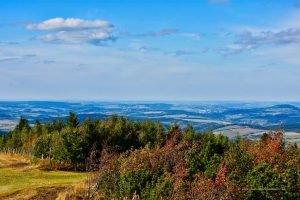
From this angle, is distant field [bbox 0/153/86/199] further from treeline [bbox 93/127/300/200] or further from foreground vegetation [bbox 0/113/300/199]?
treeline [bbox 93/127/300/200]

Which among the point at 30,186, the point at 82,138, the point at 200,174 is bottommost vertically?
the point at 30,186

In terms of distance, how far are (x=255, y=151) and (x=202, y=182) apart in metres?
7.66

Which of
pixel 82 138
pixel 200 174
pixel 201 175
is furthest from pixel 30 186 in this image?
pixel 82 138

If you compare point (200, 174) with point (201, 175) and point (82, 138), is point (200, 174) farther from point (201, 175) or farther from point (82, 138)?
point (82, 138)

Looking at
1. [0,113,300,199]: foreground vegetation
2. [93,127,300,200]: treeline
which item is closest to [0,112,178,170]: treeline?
[0,113,300,199]: foreground vegetation

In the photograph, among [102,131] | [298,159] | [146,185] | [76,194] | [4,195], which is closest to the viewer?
[146,185]

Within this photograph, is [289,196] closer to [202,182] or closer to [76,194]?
[202,182]

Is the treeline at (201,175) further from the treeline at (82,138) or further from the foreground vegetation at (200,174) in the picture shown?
the treeline at (82,138)

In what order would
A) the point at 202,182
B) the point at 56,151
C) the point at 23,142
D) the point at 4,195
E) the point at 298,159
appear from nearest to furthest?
the point at 202,182 → the point at 298,159 → the point at 4,195 → the point at 56,151 → the point at 23,142

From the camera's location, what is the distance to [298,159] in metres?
24.5

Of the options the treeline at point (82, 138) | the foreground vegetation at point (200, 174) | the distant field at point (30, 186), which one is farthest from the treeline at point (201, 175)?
the treeline at point (82, 138)

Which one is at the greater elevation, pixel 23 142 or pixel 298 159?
pixel 298 159

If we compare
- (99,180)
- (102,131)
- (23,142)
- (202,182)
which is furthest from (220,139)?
(202,182)

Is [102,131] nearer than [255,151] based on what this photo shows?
No
